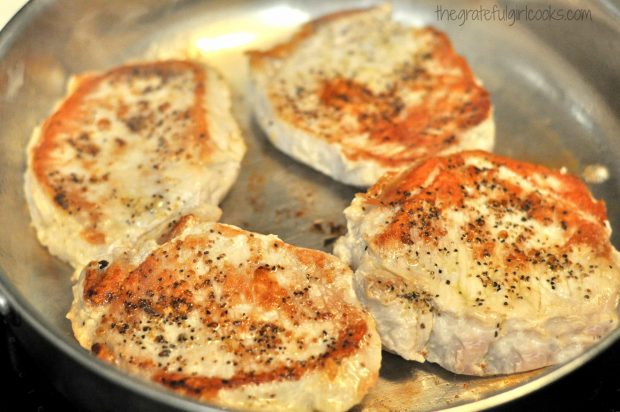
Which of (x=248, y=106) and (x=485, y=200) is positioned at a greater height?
(x=485, y=200)

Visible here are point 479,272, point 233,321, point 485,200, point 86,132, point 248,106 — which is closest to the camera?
point 233,321

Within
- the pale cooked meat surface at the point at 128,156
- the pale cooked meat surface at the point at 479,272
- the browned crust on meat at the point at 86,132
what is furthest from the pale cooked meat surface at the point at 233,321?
the browned crust on meat at the point at 86,132

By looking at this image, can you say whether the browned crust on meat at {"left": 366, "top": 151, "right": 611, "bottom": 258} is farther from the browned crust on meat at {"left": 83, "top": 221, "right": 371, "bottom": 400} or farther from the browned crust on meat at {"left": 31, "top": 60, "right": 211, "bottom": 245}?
the browned crust on meat at {"left": 31, "top": 60, "right": 211, "bottom": 245}

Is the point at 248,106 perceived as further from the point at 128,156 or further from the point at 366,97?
the point at 128,156

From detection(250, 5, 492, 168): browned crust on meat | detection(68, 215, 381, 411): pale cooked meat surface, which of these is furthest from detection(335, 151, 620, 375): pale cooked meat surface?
detection(250, 5, 492, 168): browned crust on meat

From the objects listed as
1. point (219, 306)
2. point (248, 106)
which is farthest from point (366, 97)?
point (219, 306)

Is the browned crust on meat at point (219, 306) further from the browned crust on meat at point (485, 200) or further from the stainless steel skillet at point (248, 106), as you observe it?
the browned crust on meat at point (485, 200)

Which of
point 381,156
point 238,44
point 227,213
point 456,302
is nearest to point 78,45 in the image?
point 238,44
